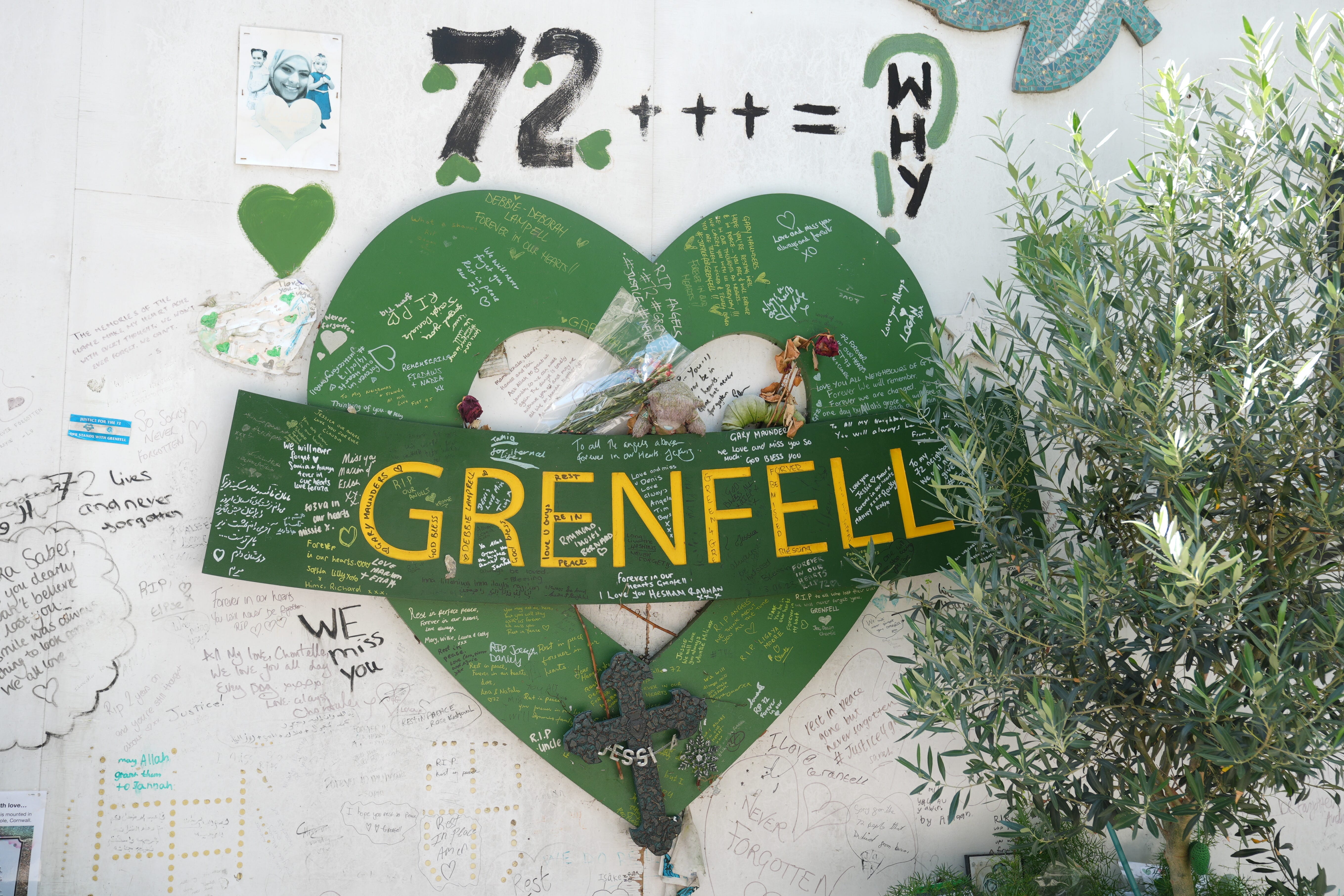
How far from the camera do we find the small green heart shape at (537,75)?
3.09 meters

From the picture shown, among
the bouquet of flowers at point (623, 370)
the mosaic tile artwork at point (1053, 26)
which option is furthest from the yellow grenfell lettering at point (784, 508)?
the mosaic tile artwork at point (1053, 26)

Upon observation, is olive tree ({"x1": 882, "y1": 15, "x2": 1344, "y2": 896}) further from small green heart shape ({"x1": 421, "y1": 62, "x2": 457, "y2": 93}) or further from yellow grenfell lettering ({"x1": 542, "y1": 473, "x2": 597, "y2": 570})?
small green heart shape ({"x1": 421, "y1": 62, "x2": 457, "y2": 93})

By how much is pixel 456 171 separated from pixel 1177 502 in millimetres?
2321

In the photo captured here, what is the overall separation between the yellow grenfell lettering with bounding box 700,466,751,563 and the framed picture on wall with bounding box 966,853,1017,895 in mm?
1380

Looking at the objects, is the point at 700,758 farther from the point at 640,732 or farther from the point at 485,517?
the point at 485,517

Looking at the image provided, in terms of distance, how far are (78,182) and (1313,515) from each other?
139 inches

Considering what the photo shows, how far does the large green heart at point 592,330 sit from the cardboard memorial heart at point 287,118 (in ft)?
1.36

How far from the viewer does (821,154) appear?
128 inches

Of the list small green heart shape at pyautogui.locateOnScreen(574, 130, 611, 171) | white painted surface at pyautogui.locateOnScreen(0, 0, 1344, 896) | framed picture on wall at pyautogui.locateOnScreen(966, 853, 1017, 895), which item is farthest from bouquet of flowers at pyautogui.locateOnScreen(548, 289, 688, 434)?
framed picture on wall at pyautogui.locateOnScreen(966, 853, 1017, 895)

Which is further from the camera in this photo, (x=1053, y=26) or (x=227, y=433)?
(x=1053, y=26)

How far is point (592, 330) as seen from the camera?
121 inches

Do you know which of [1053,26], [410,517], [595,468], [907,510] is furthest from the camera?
[1053,26]

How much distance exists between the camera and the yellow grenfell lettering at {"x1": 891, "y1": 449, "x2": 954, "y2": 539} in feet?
10.2

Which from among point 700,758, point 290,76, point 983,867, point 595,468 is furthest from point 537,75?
point 983,867
